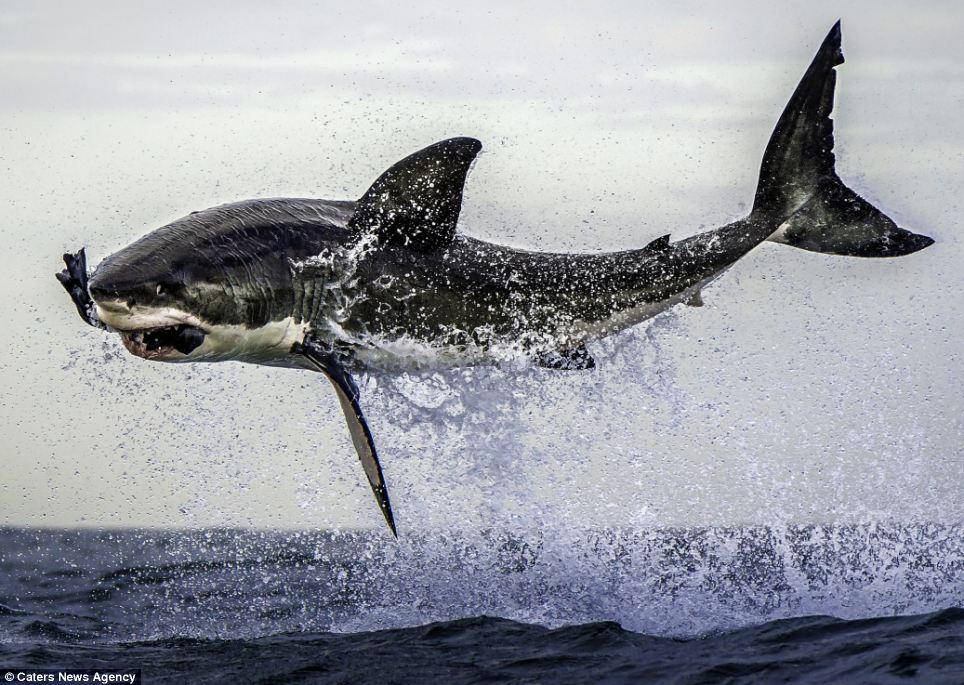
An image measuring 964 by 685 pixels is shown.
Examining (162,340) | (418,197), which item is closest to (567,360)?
(418,197)

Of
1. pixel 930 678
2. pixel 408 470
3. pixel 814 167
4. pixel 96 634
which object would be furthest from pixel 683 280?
pixel 96 634

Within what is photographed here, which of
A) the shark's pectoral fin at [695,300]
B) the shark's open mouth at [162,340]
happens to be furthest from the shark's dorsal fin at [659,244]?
the shark's open mouth at [162,340]

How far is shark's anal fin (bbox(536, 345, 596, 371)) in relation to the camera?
10.8 metres

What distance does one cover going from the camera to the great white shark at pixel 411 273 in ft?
28.4

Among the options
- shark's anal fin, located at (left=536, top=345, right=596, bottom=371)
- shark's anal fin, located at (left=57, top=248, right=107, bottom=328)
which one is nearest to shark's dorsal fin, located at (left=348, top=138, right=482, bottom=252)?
shark's anal fin, located at (left=536, top=345, right=596, bottom=371)

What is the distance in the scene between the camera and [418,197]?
393 inches

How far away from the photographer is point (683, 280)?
431 inches

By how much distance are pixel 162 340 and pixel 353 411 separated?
189cm

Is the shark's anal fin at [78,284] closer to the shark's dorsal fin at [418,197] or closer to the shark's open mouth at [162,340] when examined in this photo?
the shark's open mouth at [162,340]

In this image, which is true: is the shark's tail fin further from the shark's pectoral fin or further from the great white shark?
the shark's pectoral fin

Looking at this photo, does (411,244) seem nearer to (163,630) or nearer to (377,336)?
(377,336)

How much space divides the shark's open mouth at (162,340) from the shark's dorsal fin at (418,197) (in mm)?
2048

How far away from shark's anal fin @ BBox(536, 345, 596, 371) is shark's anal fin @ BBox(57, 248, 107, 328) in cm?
434

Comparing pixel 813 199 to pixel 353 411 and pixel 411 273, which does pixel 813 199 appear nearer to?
pixel 411 273
